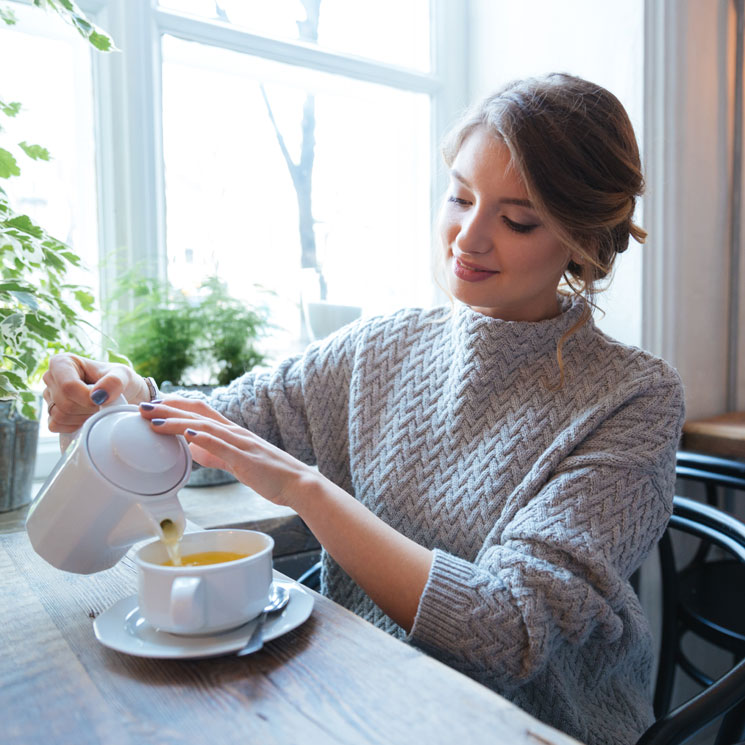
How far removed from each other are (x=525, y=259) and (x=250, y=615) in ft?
1.98

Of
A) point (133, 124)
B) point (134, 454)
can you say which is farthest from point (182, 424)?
point (133, 124)

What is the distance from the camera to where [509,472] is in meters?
0.95

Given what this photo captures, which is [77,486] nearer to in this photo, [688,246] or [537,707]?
[537,707]

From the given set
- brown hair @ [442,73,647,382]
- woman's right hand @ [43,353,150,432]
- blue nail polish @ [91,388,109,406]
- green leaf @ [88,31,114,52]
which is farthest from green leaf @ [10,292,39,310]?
brown hair @ [442,73,647,382]

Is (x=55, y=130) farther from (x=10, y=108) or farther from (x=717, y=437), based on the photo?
(x=717, y=437)

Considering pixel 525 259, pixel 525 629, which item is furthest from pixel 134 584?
pixel 525 259

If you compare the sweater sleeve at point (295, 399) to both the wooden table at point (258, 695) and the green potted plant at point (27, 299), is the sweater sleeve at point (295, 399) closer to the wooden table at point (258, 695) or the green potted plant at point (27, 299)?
the green potted plant at point (27, 299)

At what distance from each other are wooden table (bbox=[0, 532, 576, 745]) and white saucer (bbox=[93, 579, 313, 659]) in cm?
1

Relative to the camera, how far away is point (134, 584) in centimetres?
76

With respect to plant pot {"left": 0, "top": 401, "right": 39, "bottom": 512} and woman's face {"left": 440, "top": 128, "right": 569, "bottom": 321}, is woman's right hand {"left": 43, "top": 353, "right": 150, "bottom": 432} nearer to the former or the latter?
plant pot {"left": 0, "top": 401, "right": 39, "bottom": 512}

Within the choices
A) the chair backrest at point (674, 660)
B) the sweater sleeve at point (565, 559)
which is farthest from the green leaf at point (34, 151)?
the chair backrest at point (674, 660)

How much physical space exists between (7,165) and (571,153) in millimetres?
737

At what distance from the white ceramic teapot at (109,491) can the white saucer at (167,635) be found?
67 mm

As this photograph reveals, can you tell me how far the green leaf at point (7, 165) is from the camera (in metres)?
0.93
